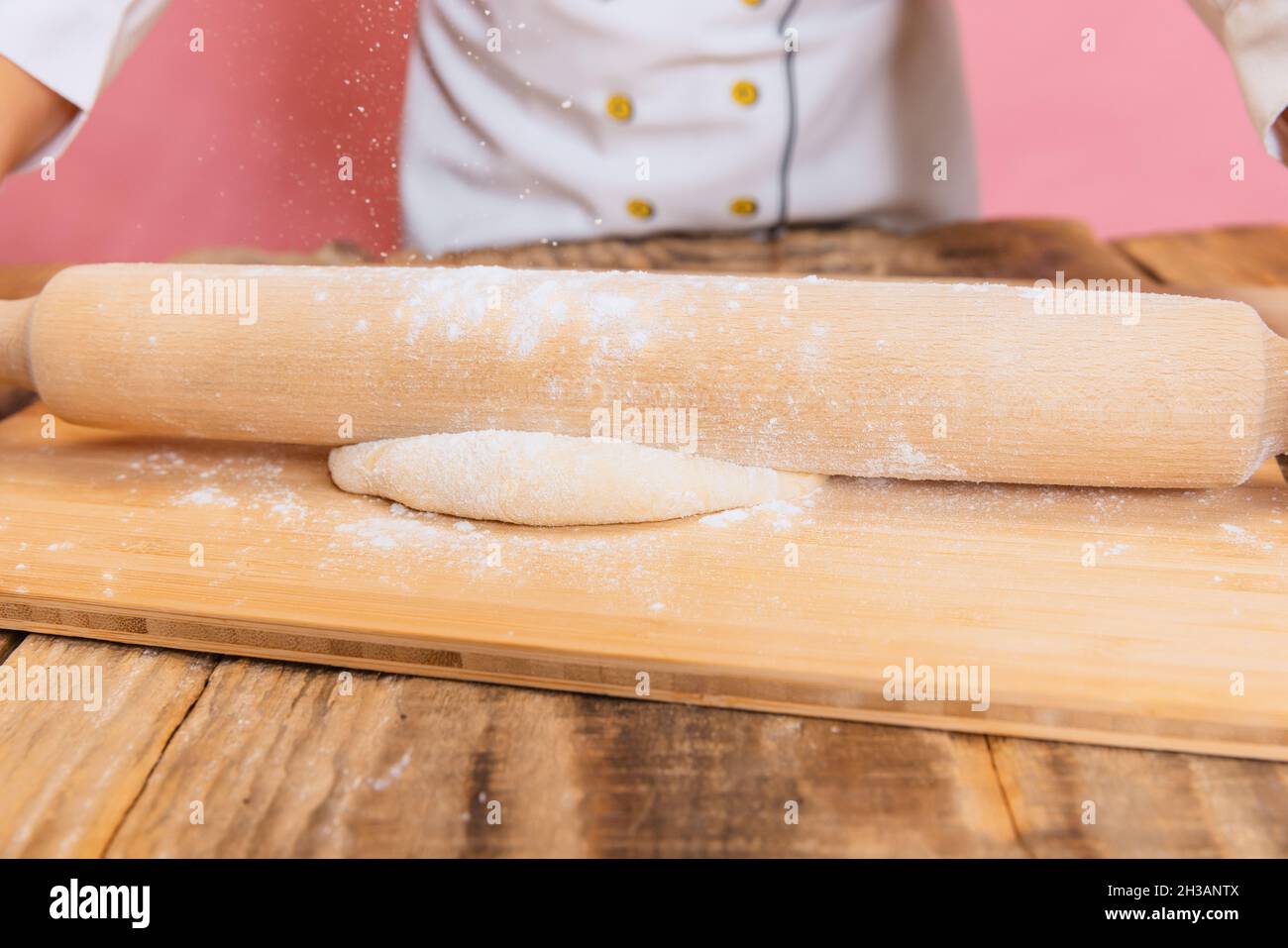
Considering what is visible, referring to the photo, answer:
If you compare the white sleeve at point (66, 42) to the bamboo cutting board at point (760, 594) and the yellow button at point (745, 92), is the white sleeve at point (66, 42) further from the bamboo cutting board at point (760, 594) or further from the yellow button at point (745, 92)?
the yellow button at point (745, 92)

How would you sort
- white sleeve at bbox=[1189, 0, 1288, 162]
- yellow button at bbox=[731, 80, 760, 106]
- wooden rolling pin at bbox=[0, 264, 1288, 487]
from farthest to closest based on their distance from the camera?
yellow button at bbox=[731, 80, 760, 106] < white sleeve at bbox=[1189, 0, 1288, 162] < wooden rolling pin at bbox=[0, 264, 1288, 487]

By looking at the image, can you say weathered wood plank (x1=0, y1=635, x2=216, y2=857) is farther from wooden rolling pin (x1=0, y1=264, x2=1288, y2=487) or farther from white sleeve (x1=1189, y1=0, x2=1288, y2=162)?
white sleeve (x1=1189, y1=0, x2=1288, y2=162)

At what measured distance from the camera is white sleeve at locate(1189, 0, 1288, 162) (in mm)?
1024

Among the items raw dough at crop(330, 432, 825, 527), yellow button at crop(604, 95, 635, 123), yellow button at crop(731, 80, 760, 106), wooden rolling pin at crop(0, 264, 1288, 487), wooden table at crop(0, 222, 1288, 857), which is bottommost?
wooden table at crop(0, 222, 1288, 857)

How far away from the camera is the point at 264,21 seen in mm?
1380

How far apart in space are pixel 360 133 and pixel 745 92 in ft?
1.68

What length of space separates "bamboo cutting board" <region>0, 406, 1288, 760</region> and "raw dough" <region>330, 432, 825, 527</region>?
0.06ft

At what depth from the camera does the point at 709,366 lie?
0.92 m

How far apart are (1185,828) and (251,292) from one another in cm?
88

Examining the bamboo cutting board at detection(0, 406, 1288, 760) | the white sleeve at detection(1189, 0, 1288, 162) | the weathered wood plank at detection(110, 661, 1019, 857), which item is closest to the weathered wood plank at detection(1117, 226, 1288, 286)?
the white sleeve at detection(1189, 0, 1288, 162)

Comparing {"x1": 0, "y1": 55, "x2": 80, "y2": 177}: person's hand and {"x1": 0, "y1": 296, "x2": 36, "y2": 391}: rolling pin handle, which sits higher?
{"x1": 0, "y1": 55, "x2": 80, "y2": 177}: person's hand

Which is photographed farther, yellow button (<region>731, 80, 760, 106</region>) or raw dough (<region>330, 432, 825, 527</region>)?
yellow button (<region>731, 80, 760, 106</region>)

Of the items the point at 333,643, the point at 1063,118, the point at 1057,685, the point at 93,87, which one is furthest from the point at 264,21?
the point at 1063,118

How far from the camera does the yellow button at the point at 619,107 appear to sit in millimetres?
1365
